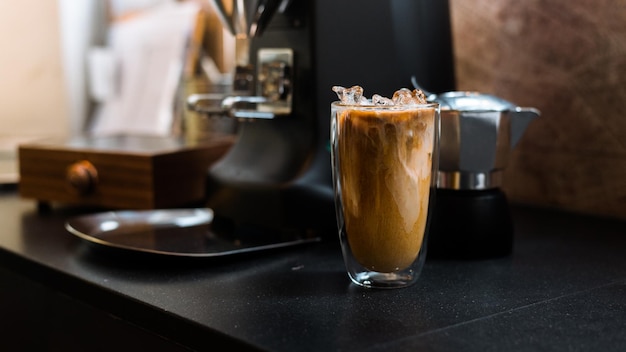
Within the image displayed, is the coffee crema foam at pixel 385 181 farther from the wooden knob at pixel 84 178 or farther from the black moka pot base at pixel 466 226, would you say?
the wooden knob at pixel 84 178

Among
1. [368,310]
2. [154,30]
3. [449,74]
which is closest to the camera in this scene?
[368,310]

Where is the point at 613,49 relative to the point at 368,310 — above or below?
above

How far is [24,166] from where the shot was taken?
1161 millimetres

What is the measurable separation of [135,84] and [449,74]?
825 millimetres

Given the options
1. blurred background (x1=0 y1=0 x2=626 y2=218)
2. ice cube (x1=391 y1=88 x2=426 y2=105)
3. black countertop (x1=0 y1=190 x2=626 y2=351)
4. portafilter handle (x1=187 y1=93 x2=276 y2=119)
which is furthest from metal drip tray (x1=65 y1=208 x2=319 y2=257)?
blurred background (x1=0 y1=0 x2=626 y2=218)

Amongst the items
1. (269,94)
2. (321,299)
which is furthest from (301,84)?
(321,299)

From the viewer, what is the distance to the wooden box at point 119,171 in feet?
3.39

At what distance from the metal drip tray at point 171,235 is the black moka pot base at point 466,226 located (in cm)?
14

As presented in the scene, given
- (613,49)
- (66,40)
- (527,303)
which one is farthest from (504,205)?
(66,40)

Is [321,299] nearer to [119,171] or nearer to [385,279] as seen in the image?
[385,279]

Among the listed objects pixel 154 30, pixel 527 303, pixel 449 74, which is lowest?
pixel 527 303

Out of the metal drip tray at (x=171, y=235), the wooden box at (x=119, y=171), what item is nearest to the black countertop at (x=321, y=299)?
the metal drip tray at (x=171, y=235)

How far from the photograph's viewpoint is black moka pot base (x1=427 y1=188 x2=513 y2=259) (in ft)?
2.65

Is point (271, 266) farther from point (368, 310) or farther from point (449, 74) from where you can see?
point (449, 74)
